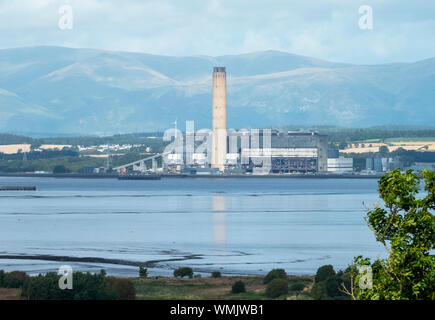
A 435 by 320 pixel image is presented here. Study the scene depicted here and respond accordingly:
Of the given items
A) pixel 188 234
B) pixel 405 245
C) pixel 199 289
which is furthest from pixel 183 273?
pixel 188 234

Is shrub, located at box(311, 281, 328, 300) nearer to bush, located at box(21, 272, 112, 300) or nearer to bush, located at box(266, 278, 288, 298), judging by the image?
bush, located at box(266, 278, 288, 298)

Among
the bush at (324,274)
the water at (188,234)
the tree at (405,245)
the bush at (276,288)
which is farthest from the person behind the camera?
the water at (188,234)

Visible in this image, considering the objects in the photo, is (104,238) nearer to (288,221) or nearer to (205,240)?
(205,240)

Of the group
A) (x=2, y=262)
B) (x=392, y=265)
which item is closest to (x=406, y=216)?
(x=392, y=265)

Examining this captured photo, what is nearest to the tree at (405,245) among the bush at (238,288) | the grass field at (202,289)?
the grass field at (202,289)

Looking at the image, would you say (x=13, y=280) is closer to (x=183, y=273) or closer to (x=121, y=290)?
(x=121, y=290)

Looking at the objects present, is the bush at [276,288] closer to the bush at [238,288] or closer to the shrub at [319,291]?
the bush at [238,288]
